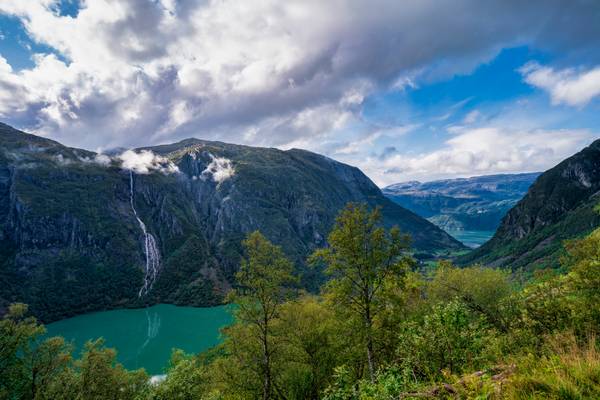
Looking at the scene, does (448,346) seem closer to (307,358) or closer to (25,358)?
(307,358)

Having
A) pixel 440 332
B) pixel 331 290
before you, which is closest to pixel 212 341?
pixel 331 290

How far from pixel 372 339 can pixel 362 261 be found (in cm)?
515

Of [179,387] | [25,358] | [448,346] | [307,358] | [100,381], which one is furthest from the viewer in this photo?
[100,381]

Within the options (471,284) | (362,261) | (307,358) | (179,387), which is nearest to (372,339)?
(362,261)

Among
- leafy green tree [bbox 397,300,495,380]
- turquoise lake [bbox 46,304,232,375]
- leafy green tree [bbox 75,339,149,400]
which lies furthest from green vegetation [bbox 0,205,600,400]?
turquoise lake [bbox 46,304,232,375]

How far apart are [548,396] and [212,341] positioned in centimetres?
17547

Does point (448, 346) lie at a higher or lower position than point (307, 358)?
higher

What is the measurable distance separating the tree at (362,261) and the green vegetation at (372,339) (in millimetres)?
92

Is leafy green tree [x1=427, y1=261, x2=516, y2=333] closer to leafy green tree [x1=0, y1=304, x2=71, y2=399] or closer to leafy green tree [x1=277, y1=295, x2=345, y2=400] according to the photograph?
leafy green tree [x1=277, y1=295, x2=345, y2=400]

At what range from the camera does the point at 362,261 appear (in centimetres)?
2212

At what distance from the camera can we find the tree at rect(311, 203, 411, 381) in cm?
2192

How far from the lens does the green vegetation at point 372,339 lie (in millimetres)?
8039

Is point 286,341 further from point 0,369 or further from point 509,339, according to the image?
point 0,369

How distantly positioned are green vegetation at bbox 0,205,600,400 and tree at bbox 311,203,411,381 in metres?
0.09
